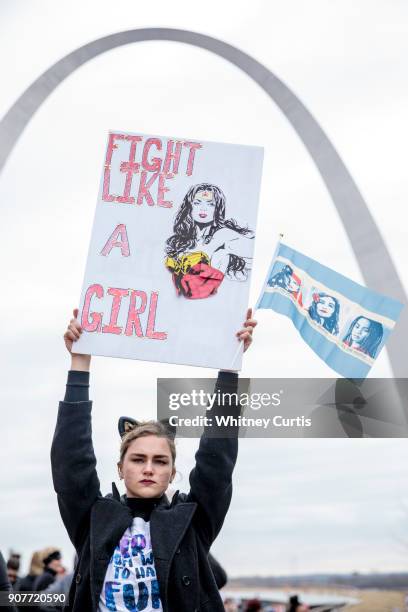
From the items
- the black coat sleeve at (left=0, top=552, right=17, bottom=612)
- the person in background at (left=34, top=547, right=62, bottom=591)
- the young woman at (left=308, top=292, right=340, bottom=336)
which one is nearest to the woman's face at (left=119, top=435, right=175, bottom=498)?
the black coat sleeve at (left=0, top=552, right=17, bottom=612)

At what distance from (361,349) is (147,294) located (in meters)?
2.17

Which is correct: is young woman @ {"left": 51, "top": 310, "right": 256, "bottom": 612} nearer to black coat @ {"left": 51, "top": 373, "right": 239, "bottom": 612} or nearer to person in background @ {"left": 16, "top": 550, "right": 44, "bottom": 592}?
black coat @ {"left": 51, "top": 373, "right": 239, "bottom": 612}

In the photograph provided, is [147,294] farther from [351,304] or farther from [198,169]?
[351,304]

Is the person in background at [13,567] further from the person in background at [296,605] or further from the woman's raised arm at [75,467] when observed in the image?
the woman's raised arm at [75,467]

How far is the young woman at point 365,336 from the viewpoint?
290 inches

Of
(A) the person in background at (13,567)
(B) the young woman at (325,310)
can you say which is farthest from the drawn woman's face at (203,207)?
(A) the person in background at (13,567)

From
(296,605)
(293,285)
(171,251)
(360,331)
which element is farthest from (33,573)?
(171,251)

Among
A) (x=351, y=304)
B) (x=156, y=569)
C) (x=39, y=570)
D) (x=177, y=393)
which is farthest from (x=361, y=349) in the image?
(x=39, y=570)

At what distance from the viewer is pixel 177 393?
20.1 feet

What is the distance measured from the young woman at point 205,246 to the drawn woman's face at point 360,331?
1814 mm

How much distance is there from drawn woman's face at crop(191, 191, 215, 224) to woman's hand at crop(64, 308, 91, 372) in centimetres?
89

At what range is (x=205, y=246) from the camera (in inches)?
234

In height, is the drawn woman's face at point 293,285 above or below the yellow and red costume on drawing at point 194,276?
above

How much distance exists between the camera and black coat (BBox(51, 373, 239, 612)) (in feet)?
15.9
